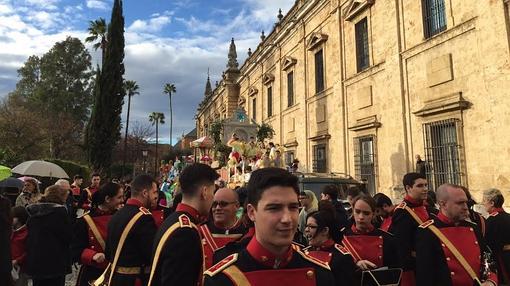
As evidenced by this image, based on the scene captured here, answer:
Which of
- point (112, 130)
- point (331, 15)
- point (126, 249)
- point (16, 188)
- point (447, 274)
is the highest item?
point (331, 15)

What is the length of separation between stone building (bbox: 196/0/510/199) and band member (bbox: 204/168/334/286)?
1115 centimetres

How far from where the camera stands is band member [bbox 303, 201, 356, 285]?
9.66 feet

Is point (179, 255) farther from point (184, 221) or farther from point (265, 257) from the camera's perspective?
point (265, 257)

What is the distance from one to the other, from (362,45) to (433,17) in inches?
176

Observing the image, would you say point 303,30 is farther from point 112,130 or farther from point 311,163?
point 112,130

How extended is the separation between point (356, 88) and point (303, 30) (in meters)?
7.44

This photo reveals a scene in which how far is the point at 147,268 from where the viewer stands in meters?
3.58

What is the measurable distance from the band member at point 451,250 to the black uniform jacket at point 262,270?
1.84m

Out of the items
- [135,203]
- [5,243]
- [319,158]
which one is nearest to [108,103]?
[319,158]

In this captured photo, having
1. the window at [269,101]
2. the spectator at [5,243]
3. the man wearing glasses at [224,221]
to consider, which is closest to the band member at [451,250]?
the man wearing glasses at [224,221]

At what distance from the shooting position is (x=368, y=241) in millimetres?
3801

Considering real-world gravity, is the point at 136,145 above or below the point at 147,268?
above

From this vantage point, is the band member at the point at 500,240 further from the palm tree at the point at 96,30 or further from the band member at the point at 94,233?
the palm tree at the point at 96,30

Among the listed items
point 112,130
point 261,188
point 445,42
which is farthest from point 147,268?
point 112,130
